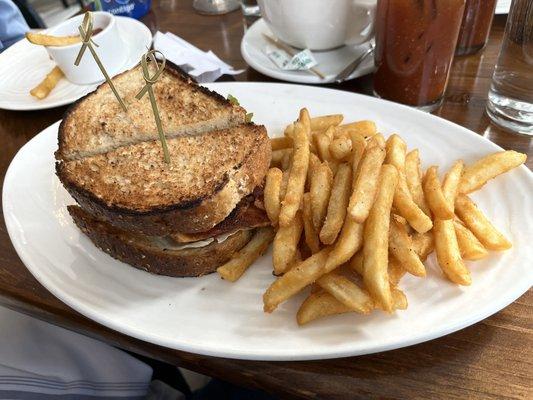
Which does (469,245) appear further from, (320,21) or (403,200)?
(320,21)

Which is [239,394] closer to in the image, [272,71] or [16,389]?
[16,389]

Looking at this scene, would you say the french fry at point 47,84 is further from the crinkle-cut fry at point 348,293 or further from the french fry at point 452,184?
the french fry at point 452,184

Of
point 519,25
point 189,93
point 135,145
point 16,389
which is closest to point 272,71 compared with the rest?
point 189,93

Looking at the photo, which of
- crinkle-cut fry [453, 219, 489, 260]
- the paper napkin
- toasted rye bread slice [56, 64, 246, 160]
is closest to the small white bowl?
the paper napkin

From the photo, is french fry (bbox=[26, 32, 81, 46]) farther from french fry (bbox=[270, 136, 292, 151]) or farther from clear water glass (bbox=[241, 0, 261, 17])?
french fry (bbox=[270, 136, 292, 151])

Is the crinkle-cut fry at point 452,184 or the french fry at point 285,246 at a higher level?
the crinkle-cut fry at point 452,184

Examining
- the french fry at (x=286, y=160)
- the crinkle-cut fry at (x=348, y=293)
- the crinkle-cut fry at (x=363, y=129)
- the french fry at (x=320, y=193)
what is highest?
the crinkle-cut fry at (x=363, y=129)

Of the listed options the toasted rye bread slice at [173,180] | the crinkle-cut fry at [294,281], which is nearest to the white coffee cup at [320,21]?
the toasted rye bread slice at [173,180]
